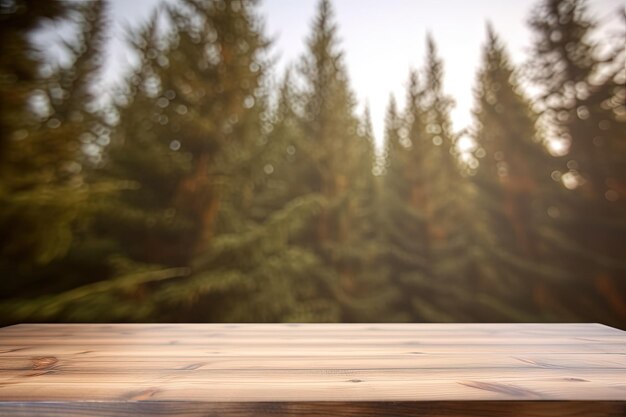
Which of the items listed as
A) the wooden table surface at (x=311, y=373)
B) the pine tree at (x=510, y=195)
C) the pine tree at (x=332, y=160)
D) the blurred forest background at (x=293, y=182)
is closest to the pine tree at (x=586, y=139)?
the blurred forest background at (x=293, y=182)

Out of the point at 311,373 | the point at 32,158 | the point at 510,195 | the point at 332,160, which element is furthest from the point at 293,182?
the point at 311,373

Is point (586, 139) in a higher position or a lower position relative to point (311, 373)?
higher

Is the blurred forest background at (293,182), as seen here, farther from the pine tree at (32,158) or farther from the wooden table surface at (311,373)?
the wooden table surface at (311,373)

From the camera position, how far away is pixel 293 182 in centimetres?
724

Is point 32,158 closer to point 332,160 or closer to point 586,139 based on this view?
point 332,160

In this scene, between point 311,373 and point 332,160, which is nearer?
point 311,373

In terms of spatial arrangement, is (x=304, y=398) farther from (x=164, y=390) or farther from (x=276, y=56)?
(x=276, y=56)

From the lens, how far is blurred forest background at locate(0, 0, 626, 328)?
→ 2.48 m

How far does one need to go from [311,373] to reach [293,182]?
6.60 m

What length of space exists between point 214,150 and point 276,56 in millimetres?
1587

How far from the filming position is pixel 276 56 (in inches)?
175

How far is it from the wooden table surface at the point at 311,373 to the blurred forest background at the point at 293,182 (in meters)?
1.64

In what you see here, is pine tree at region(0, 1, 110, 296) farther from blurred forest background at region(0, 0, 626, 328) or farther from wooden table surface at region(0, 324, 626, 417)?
wooden table surface at region(0, 324, 626, 417)

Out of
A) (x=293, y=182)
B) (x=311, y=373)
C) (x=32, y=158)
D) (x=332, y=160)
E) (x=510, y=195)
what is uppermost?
(x=332, y=160)
